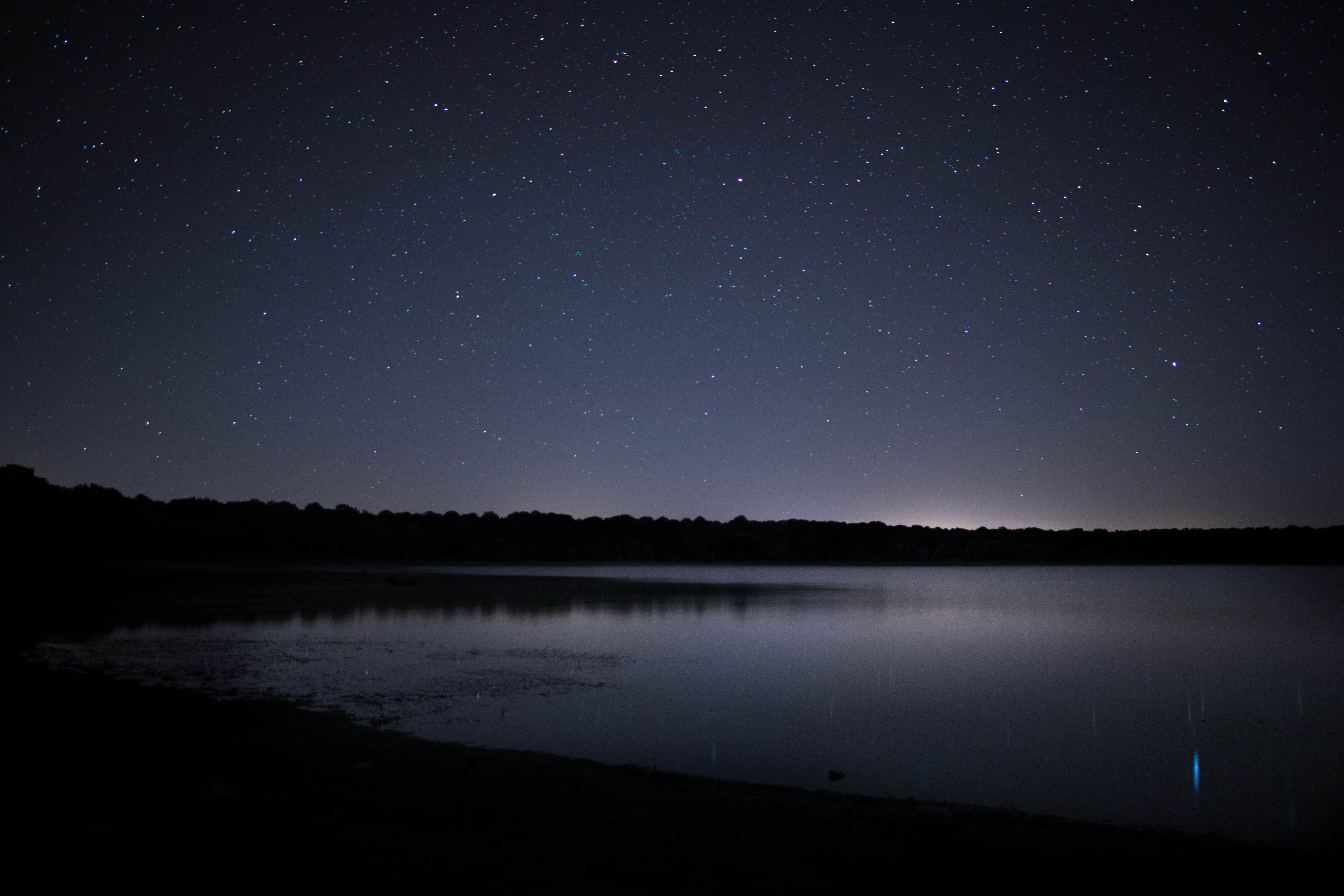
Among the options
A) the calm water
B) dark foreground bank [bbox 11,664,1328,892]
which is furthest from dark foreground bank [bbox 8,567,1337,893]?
the calm water

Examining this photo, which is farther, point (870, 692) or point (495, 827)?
point (870, 692)

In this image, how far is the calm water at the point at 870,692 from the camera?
10.8 meters

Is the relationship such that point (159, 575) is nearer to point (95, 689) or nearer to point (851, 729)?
point (95, 689)

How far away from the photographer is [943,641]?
1099 inches

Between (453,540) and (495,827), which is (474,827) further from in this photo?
(453,540)

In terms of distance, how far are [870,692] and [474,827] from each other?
12.4 meters

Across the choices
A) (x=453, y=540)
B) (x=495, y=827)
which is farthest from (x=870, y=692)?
(x=453, y=540)

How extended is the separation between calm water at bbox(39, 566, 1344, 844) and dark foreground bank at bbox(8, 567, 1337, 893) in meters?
1.65

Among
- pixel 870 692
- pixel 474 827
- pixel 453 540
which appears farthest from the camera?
pixel 453 540

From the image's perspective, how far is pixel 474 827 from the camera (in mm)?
7098

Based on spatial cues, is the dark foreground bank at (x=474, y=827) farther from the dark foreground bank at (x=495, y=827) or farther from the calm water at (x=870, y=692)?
the calm water at (x=870, y=692)

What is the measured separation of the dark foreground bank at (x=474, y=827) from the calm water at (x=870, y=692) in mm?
1653

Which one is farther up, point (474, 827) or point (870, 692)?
point (474, 827)

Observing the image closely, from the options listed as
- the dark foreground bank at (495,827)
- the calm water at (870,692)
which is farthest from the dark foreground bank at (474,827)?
the calm water at (870,692)
